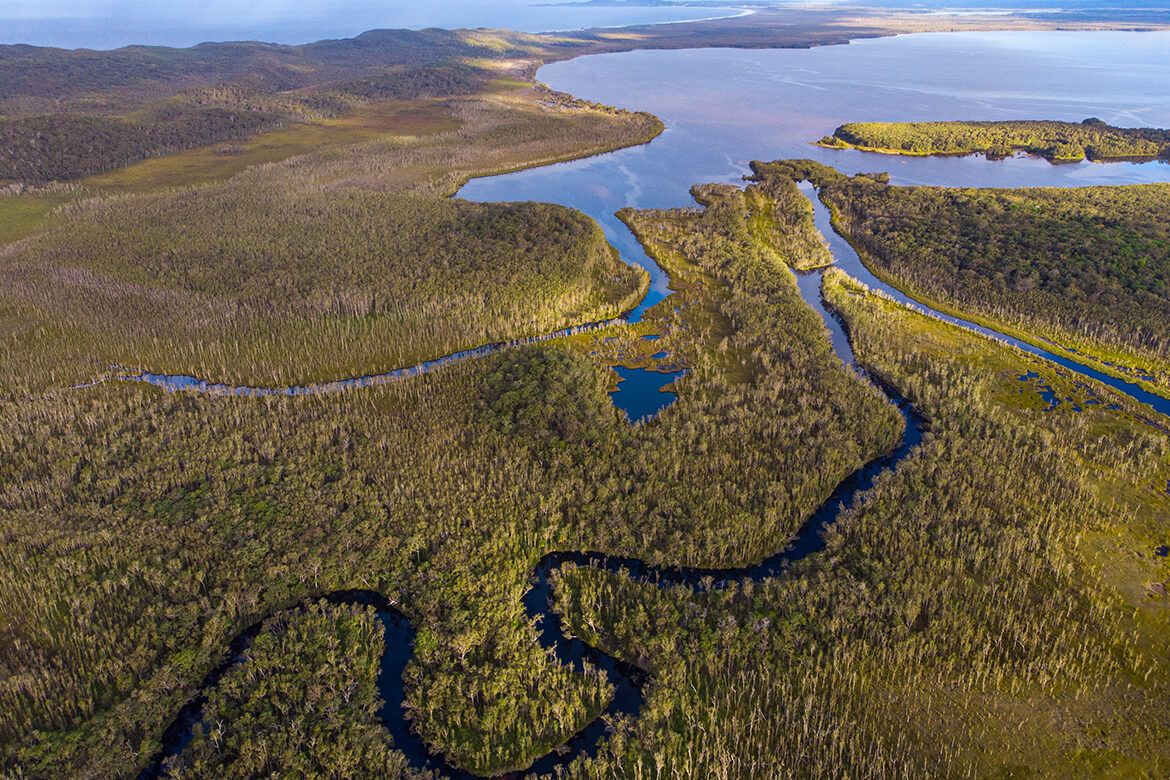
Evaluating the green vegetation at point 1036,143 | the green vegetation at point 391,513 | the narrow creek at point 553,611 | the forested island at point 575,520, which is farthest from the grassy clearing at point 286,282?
the green vegetation at point 1036,143

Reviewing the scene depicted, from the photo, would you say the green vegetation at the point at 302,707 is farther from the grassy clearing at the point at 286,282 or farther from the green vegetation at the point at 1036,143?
the green vegetation at the point at 1036,143

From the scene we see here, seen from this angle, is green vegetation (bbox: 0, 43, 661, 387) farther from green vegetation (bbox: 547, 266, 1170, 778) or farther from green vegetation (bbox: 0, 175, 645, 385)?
green vegetation (bbox: 547, 266, 1170, 778)

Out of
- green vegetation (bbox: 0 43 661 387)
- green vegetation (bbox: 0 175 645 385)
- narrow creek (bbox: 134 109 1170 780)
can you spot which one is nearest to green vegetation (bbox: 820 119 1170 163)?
green vegetation (bbox: 0 175 645 385)

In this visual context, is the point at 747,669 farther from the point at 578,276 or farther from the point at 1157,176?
the point at 1157,176

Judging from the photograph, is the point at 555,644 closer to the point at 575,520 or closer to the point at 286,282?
the point at 575,520

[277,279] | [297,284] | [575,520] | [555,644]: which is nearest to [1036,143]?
[575,520]

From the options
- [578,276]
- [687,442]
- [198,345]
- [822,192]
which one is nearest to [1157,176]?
[822,192]
